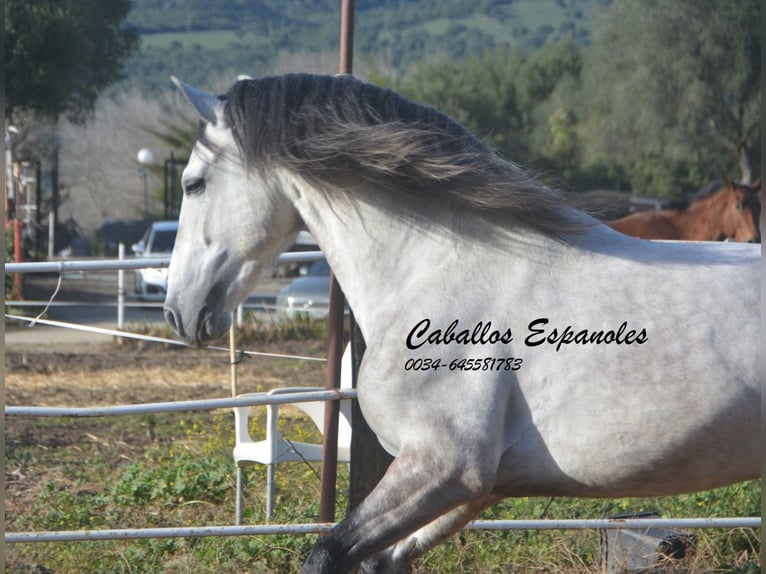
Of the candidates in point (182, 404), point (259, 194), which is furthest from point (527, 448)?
point (182, 404)

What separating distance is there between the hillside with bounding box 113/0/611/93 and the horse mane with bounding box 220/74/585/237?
7426 cm

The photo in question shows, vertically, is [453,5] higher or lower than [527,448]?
higher

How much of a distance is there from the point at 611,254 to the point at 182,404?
1818 mm

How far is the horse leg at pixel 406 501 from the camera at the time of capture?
2576 millimetres

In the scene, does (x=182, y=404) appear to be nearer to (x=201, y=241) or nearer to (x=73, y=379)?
(x=201, y=241)

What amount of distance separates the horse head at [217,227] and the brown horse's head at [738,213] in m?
7.80

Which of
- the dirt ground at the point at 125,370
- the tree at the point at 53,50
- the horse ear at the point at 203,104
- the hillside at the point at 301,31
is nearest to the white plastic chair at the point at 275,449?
the horse ear at the point at 203,104

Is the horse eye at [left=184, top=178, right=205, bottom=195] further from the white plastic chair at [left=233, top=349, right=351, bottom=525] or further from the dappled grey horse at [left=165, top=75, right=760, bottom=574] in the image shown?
the white plastic chair at [left=233, top=349, right=351, bottom=525]

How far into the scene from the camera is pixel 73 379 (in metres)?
9.45

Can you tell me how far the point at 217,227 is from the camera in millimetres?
2949

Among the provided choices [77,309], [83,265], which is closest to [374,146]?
[83,265]

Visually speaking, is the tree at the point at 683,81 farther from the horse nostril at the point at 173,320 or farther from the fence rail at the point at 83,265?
the horse nostril at the point at 173,320

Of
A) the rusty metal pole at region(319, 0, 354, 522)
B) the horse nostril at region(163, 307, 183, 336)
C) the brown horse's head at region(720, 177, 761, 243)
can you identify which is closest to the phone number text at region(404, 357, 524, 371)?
the horse nostril at region(163, 307, 183, 336)

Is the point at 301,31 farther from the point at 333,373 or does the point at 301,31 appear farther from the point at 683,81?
the point at 333,373
